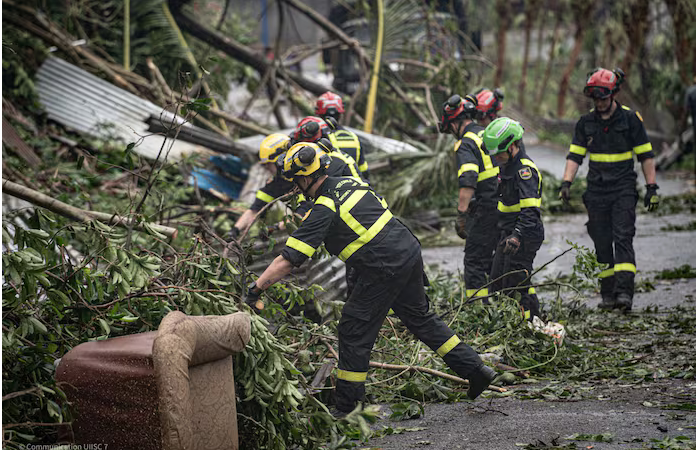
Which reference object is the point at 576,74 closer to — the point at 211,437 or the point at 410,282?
the point at 410,282

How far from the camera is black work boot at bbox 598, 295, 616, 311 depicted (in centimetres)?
717

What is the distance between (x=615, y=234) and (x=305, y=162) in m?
3.71

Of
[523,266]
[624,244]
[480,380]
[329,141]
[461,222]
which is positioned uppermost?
[329,141]

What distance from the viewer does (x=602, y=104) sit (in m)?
7.09

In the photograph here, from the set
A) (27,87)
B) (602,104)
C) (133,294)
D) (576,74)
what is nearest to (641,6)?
(576,74)

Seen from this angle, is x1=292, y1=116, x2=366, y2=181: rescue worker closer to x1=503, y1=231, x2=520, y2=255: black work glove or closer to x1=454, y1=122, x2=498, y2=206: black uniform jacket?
x1=454, y1=122, x2=498, y2=206: black uniform jacket

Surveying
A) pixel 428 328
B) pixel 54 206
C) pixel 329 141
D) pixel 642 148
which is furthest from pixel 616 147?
pixel 54 206

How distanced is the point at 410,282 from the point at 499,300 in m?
1.56

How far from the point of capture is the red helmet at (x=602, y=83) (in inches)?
272

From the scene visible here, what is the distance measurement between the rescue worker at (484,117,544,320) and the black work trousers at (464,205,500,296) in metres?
0.21

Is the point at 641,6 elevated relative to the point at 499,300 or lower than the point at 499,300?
elevated

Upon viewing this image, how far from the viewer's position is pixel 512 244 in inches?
243

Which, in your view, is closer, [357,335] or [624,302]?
[357,335]

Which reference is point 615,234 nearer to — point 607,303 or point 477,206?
point 607,303
